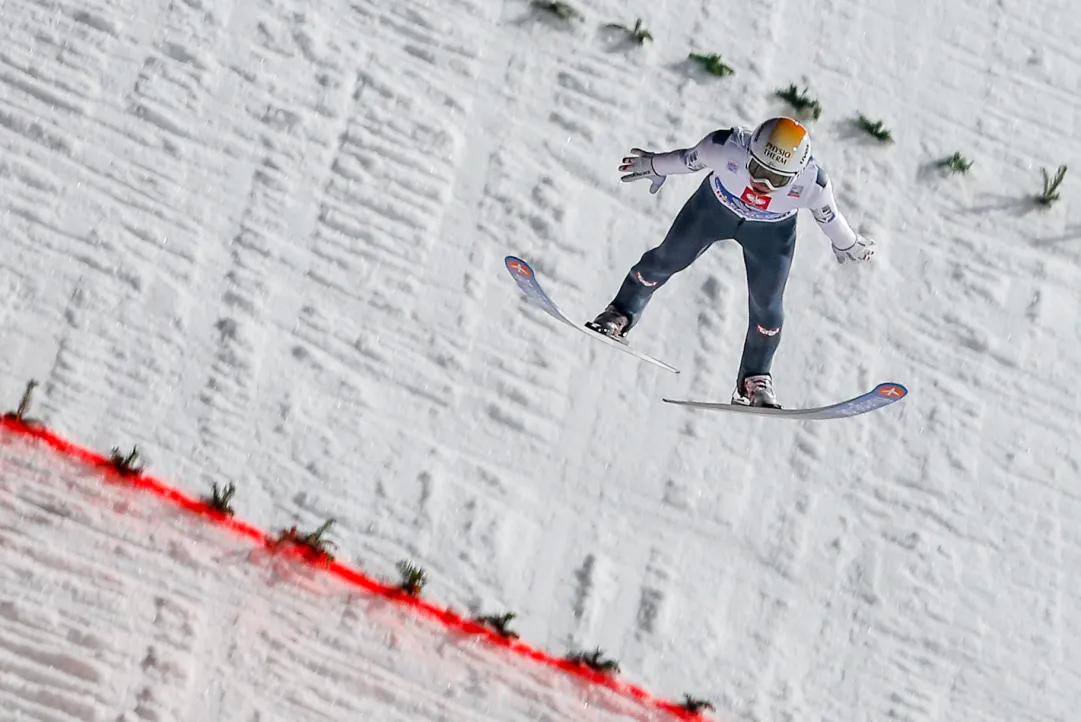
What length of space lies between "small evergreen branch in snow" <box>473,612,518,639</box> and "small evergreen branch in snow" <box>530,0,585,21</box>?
3.10m

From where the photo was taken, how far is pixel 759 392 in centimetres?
617

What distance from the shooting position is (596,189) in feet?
22.4

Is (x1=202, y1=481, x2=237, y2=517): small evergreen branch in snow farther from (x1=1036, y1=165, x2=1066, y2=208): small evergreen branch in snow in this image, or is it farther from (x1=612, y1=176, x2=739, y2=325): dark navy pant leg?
(x1=1036, y1=165, x2=1066, y2=208): small evergreen branch in snow

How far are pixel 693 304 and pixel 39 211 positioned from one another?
3160 mm

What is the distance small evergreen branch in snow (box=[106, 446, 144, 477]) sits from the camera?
604 centimetres

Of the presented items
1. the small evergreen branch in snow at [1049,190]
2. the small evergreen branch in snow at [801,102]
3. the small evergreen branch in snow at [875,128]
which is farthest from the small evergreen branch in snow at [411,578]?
the small evergreen branch in snow at [1049,190]

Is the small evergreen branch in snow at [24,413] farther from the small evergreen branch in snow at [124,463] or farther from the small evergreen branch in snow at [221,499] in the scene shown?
the small evergreen branch in snow at [221,499]

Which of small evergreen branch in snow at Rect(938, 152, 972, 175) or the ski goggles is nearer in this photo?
the ski goggles

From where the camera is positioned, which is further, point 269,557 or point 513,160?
point 513,160

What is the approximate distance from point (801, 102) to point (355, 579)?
3338mm

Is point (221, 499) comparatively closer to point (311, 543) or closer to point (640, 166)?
point (311, 543)

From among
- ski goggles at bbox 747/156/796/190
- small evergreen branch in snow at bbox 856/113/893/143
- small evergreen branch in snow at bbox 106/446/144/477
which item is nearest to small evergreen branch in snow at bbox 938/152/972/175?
small evergreen branch in snow at bbox 856/113/893/143

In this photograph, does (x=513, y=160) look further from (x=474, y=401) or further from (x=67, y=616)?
(x=67, y=616)

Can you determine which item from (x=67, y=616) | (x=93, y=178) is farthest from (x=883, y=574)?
(x=93, y=178)
